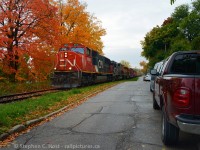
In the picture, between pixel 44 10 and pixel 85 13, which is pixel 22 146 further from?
pixel 85 13

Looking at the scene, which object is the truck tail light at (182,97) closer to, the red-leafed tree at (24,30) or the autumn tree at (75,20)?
the red-leafed tree at (24,30)

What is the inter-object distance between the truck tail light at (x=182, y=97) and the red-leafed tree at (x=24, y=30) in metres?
18.2

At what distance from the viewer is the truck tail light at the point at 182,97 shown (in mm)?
5137

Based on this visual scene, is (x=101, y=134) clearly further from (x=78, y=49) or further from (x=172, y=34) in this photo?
(x=172, y=34)

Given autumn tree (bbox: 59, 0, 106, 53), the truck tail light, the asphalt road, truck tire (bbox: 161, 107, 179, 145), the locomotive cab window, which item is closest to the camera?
the truck tail light

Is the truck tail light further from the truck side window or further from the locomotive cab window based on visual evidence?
the locomotive cab window

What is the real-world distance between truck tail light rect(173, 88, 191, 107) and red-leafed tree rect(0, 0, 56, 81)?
18.2 m

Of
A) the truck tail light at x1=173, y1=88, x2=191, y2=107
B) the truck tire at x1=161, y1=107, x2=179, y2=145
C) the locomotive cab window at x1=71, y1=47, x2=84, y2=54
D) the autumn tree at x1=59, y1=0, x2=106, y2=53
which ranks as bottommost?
the truck tire at x1=161, y1=107, x2=179, y2=145

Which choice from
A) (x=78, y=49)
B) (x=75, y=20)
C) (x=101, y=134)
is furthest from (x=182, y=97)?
(x=75, y=20)

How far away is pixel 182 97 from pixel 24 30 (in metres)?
20.7

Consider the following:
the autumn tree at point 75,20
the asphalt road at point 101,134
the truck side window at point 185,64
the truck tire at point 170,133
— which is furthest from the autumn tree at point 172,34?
the truck tire at point 170,133

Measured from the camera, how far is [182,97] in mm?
5188

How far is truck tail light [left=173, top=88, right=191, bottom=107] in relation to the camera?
514 cm

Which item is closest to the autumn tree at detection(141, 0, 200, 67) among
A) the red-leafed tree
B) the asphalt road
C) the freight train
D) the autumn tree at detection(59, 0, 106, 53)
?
the autumn tree at detection(59, 0, 106, 53)
